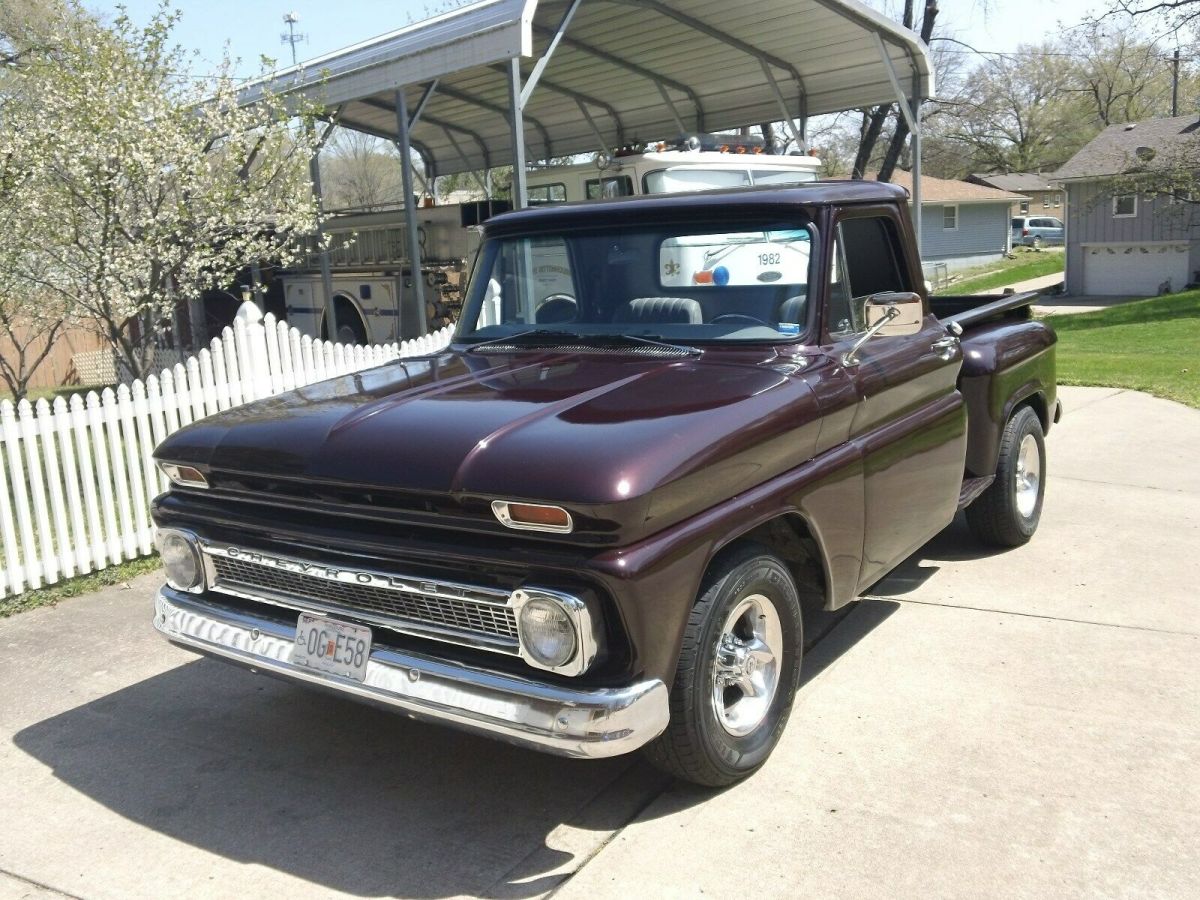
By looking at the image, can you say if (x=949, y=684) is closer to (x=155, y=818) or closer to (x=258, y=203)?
(x=155, y=818)

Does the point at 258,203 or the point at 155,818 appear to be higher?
the point at 258,203

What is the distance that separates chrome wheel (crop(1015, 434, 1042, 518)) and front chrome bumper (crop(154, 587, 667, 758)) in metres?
3.90

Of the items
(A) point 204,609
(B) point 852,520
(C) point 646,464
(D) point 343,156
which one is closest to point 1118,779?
(B) point 852,520

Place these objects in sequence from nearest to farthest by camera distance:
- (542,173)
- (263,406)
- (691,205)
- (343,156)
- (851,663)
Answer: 1. (263,406)
2. (691,205)
3. (851,663)
4. (542,173)
5. (343,156)

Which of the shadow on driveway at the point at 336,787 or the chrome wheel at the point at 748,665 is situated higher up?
the chrome wheel at the point at 748,665

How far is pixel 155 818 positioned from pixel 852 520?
8.87 ft

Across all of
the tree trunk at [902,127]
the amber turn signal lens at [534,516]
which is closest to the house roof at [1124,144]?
the tree trunk at [902,127]

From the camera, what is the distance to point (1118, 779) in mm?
3684

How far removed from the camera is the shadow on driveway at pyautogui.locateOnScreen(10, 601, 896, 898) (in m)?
3.39

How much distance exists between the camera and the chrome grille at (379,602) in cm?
321

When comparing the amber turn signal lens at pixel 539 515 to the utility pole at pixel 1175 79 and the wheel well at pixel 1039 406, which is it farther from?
the utility pole at pixel 1175 79

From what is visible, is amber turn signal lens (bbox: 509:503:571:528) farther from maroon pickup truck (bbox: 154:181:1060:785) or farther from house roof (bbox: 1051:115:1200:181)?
house roof (bbox: 1051:115:1200:181)

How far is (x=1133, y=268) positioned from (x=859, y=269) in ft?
104

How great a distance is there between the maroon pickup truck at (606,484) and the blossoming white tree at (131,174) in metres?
4.81
